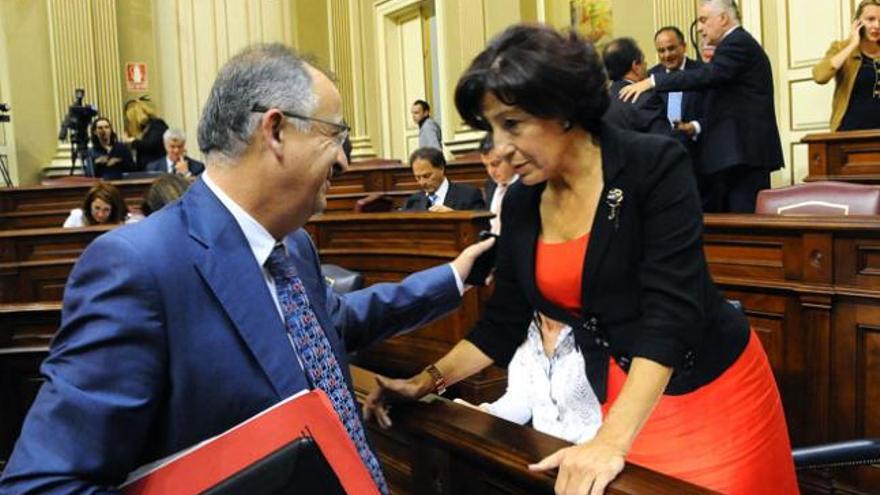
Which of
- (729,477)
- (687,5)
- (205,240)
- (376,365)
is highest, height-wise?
(687,5)

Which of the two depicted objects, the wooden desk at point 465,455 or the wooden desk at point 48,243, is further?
the wooden desk at point 48,243

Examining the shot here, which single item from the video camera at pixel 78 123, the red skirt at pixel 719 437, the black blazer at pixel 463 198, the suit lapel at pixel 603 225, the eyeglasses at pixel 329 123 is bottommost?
the red skirt at pixel 719 437

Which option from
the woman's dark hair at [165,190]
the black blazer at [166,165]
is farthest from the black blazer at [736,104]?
the black blazer at [166,165]

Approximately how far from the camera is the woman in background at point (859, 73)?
193 inches

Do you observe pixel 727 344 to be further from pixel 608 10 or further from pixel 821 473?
pixel 608 10

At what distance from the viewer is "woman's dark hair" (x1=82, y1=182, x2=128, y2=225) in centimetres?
564

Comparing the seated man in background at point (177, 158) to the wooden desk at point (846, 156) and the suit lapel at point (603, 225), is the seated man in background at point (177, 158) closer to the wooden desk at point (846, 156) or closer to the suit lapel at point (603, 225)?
the wooden desk at point (846, 156)

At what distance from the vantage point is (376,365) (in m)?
4.09

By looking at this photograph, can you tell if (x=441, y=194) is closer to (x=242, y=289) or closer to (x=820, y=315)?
(x=820, y=315)

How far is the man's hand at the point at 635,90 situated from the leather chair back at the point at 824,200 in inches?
38.4

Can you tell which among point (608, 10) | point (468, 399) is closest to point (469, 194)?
point (468, 399)

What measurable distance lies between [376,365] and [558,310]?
8.92 ft

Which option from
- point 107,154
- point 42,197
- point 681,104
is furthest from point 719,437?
point 107,154

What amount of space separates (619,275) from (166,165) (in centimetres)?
733
